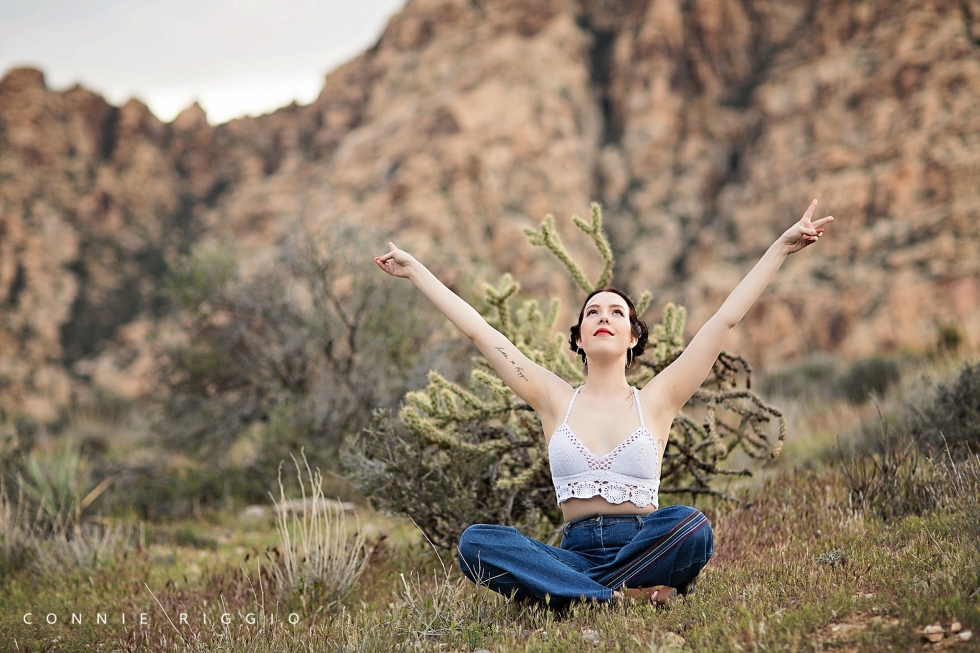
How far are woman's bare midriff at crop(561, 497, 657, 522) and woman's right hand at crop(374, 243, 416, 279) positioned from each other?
4.73ft

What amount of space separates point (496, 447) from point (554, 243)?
61.2 inches

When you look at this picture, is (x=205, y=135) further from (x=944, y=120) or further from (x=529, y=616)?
(x=529, y=616)

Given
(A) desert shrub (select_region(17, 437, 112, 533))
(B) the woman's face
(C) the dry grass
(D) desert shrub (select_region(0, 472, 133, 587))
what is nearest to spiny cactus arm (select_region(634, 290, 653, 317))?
(B) the woman's face

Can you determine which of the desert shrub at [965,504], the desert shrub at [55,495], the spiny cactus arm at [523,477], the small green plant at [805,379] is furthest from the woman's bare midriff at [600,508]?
the small green plant at [805,379]

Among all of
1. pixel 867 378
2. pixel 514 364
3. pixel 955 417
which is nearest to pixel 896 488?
pixel 955 417

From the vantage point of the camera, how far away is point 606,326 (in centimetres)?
325

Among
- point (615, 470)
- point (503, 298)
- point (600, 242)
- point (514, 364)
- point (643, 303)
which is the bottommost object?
point (615, 470)

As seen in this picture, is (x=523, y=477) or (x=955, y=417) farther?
(x=955, y=417)

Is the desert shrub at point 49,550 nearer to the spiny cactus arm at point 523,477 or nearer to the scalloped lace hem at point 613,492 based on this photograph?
the spiny cactus arm at point 523,477

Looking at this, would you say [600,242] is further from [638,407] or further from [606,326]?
[638,407]

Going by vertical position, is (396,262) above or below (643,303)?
above

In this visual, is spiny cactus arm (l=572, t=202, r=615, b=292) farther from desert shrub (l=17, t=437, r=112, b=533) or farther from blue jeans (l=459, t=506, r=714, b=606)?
desert shrub (l=17, t=437, r=112, b=533)

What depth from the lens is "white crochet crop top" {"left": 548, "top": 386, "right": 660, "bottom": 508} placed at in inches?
119

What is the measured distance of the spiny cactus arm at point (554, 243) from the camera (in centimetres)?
494
